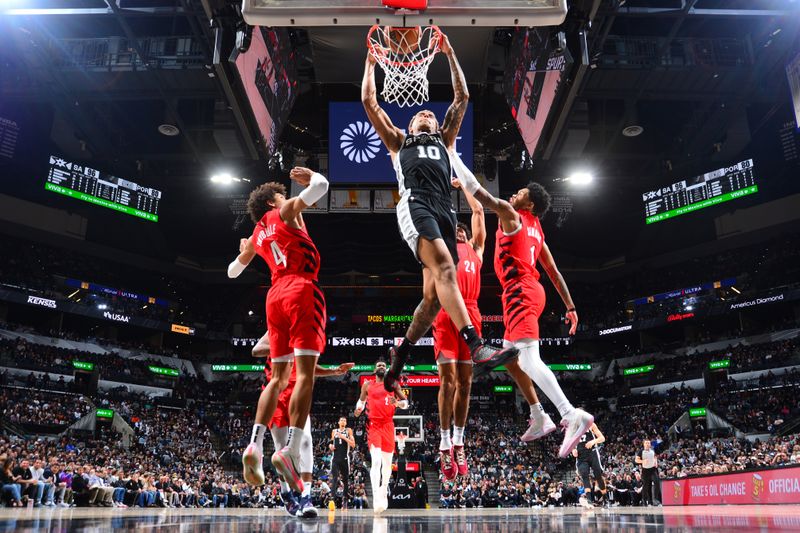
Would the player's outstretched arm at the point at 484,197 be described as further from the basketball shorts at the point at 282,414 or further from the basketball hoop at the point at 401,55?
the basketball shorts at the point at 282,414

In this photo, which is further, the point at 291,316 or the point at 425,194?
the point at 291,316

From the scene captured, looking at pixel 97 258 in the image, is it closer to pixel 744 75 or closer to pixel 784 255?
pixel 744 75

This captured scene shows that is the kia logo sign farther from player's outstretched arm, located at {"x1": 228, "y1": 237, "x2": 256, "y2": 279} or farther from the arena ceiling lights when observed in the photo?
the arena ceiling lights

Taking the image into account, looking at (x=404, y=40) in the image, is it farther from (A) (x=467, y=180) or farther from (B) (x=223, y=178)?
(B) (x=223, y=178)

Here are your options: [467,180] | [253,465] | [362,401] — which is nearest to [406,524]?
[253,465]

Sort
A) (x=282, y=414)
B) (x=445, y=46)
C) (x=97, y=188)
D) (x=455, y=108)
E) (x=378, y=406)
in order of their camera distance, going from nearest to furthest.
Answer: (x=455, y=108), (x=445, y=46), (x=282, y=414), (x=378, y=406), (x=97, y=188)

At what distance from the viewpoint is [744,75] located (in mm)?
15281


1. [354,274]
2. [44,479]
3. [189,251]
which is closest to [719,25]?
[44,479]

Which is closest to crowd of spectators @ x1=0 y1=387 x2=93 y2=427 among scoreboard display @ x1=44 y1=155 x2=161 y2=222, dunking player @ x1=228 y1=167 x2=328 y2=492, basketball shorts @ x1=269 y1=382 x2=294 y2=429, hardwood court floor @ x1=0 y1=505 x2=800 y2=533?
scoreboard display @ x1=44 y1=155 x2=161 y2=222

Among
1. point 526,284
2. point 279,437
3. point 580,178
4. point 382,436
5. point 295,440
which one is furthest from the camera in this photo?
point 580,178

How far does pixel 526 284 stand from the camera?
19.6ft

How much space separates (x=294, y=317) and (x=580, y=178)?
1711 centimetres

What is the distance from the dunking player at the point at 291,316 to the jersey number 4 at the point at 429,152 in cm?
88

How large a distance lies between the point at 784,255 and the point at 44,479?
34317 mm
